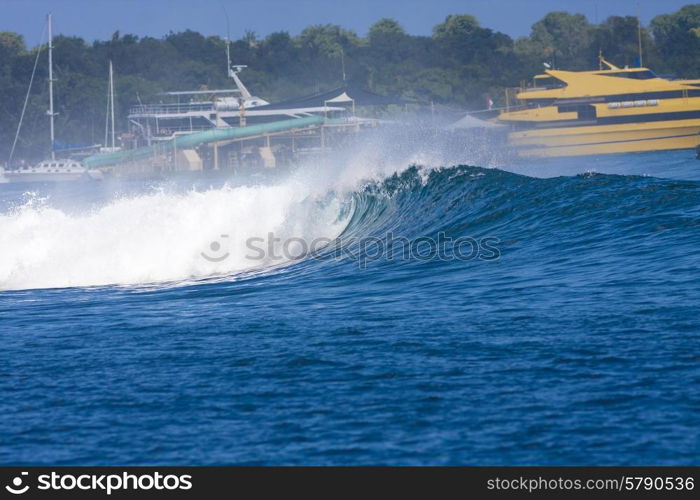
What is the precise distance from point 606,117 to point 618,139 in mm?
1728

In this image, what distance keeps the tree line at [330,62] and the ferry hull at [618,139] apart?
4217 cm

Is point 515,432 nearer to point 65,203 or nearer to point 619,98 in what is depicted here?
point 65,203

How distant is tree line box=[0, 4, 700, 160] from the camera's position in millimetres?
113375

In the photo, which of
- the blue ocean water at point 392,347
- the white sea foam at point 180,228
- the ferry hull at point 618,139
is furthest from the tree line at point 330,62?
the blue ocean water at point 392,347

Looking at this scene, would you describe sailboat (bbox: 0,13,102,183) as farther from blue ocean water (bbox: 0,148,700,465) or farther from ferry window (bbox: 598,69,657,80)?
blue ocean water (bbox: 0,148,700,465)

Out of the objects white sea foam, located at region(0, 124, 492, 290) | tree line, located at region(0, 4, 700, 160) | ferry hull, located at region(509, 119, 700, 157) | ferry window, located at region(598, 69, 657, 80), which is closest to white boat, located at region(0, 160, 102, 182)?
tree line, located at region(0, 4, 700, 160)

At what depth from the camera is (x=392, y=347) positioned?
29.2 ft

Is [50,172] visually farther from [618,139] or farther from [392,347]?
[392,347]

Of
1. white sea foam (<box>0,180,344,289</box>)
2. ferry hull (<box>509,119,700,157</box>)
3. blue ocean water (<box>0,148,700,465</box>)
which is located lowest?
blue ocean water (<box>0,148,700,465</box>)

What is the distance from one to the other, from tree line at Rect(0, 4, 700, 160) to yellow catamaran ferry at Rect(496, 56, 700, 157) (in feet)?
129

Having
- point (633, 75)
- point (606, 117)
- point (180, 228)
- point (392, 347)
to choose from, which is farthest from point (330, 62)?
point (392, 347)

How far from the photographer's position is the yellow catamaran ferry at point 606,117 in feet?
208

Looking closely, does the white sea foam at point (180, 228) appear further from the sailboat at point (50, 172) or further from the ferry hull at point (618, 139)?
the sailboat at point (50, 172)
